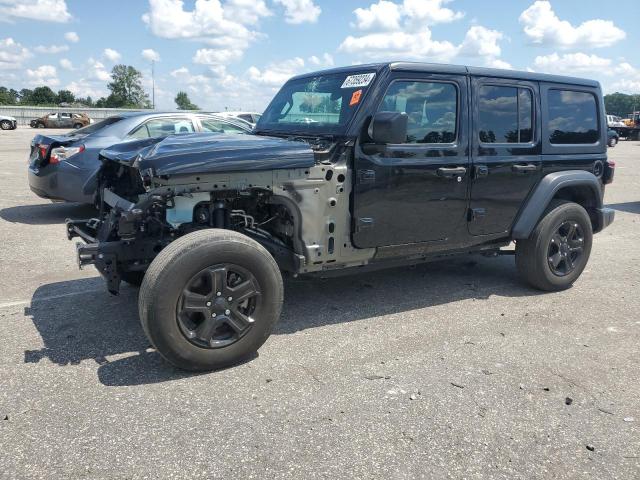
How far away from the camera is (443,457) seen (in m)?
2.80

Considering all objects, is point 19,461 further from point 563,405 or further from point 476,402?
point 563,405

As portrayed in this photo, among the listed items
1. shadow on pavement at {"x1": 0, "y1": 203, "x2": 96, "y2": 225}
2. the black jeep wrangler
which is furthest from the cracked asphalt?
shadow on pavement at {"x1": 0, "y1": 203, "x2": 96, "y2": 225}

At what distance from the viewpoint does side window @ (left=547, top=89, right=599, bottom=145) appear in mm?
5340

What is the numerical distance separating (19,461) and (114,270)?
1478mm

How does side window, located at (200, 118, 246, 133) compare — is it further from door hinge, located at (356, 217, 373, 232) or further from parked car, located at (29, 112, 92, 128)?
parked car, located at (29, 112, 92, 128)

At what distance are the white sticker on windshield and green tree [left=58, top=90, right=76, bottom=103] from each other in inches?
3673

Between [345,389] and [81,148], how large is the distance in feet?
20.1

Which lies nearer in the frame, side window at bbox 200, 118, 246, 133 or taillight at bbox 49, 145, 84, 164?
taillight at bbox 49, 145, 84, 164

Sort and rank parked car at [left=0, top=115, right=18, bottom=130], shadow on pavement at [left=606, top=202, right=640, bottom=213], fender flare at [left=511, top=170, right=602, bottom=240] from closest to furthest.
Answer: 1. fender flare at [left=511, top=170, right=602, bottom=240]
2. shadow on pavement at [left=606, top=202, right=640, bottom=213]
3. parked car at [left=0, top=115, right=18, bottom=130]

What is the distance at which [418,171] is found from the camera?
4.47 meters

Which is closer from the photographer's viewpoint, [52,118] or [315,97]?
[315,97]

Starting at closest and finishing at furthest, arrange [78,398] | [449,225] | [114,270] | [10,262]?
[78,398] < [114,270] < [449,225] < [10,262]

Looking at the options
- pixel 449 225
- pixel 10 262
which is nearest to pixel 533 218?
pixel 449 225

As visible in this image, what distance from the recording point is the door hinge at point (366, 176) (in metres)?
4.23
